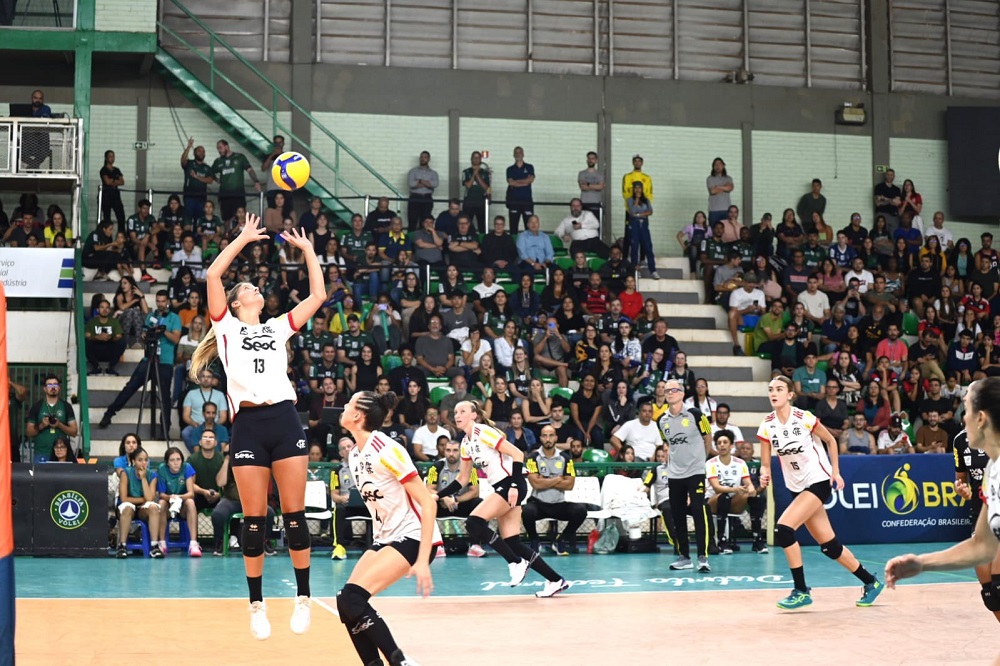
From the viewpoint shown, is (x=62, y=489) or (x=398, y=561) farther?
(x=62, y=489)

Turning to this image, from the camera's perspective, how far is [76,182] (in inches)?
869

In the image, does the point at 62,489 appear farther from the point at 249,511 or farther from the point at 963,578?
the point at 963,578

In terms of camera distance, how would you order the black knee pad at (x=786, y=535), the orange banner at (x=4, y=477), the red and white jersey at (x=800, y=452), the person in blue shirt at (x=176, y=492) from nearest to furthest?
the orange banner at (x=4, y=477) < the black knee pad at (x=786, y=535) < the red and white jersey at (x=800, y=452) < the person in blue shirt at (x=176, y=492)

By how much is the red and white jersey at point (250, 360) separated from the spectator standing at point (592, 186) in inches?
715

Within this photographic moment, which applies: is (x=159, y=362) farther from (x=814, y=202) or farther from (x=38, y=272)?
(x=814, y=202)

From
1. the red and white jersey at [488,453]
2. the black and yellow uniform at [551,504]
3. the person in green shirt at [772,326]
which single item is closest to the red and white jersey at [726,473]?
the black and yellow uniform at [551,504]

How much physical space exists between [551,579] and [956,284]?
629 inches

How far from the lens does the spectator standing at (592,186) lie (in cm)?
2656

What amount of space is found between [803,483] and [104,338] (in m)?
12.7

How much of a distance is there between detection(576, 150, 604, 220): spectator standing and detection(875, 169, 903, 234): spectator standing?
6.71 metres

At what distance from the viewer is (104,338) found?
20.8 metres

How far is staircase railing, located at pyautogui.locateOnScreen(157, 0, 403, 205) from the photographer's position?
85.6ft

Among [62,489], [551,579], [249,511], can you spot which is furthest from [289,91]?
[249,511]

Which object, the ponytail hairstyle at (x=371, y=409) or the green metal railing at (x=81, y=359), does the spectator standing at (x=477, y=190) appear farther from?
the ponytail hairstyle at (x=371, y=409)
